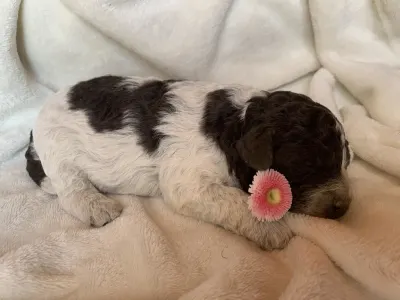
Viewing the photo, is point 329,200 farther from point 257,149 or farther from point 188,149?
point 188,149

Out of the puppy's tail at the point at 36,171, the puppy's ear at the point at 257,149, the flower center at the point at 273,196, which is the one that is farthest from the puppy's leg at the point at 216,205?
the puppy's tail at the point at 36,171

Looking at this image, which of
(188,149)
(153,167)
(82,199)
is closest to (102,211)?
(82,199)

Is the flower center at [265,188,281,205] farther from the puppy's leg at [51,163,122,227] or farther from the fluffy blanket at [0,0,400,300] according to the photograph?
the puppy's leg at [51,163,122,227]

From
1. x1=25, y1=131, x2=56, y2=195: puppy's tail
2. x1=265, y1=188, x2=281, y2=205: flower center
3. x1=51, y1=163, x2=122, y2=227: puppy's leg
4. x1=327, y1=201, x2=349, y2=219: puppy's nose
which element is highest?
x1=265, y1=188, x2=281, y2=205: flower center

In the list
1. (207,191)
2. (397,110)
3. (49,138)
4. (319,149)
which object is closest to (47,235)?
(49,138)

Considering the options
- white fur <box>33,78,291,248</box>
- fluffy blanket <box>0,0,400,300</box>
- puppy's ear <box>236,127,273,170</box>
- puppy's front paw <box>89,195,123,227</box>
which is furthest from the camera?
puppy's front paw <box>89,195,123,227</box>

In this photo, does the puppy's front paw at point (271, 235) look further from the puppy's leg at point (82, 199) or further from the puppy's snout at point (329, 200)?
the puppy's leg at point (82, 199)

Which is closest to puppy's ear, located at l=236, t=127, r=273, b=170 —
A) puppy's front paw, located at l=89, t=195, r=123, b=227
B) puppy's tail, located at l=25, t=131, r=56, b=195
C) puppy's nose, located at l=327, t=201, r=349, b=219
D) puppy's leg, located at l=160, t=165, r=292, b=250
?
puppy's leg, located at l=160, t=165, r=292, b=250
